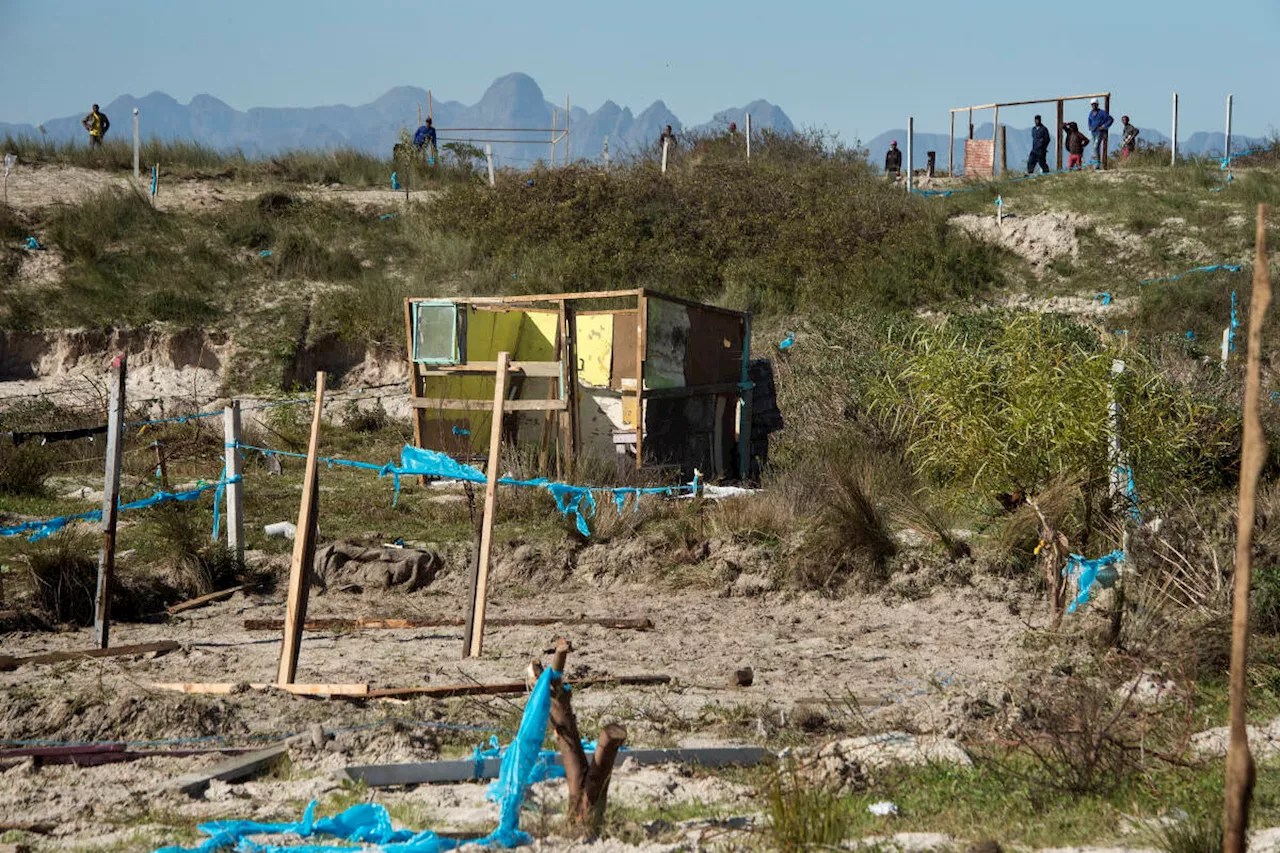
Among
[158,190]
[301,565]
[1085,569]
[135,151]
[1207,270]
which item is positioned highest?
[135,151]

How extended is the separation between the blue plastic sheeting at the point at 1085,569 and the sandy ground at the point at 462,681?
22.9 inches

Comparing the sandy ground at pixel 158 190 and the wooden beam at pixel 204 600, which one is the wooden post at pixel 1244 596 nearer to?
the wooden beam at pixel 204 600

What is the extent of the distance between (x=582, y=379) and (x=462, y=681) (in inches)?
313

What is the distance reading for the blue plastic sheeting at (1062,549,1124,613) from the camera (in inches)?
322

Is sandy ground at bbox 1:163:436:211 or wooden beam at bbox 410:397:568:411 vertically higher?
sandy ground at bbox 1:163:436:211

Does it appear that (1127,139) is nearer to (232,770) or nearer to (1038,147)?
(1038,147)

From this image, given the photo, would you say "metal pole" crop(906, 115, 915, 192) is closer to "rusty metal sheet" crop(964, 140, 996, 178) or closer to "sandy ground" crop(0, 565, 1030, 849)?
"rusty metal sheet" crop(964, 140, 996, 178)

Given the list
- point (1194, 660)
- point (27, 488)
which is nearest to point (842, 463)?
point (1194, 660)

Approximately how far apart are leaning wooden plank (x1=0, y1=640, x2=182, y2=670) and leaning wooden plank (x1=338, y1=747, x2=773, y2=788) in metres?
3.21

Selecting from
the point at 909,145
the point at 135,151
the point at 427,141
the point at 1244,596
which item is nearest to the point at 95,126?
the point at 135,151

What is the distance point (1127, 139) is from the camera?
30.4 meters

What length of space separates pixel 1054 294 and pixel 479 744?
66.5 ft

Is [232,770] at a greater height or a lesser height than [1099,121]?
lesser

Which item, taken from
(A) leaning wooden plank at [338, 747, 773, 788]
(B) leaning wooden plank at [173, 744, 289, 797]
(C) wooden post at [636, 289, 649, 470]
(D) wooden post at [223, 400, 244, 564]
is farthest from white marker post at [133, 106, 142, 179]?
(A) leaning wooden plank at [338, 747, 773, 788]
